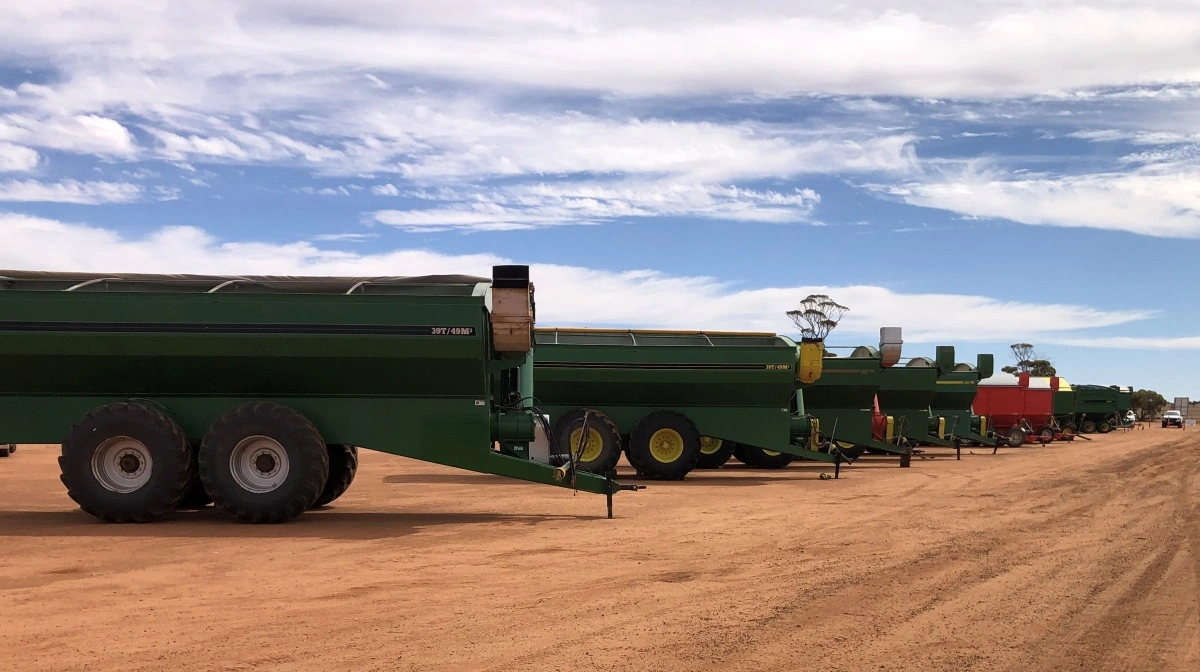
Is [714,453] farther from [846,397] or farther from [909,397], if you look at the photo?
[909,397]

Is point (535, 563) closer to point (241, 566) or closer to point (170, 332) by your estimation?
point (241, 566)

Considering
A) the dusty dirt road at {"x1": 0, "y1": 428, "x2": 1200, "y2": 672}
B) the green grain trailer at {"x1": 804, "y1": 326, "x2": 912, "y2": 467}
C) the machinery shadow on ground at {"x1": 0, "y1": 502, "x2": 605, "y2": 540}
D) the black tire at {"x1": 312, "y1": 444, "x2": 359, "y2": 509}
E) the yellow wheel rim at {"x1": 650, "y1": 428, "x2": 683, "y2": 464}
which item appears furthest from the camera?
the green grain trailer at {"x1": 804, "y1": 326, "x2": 912, "y2": 467}

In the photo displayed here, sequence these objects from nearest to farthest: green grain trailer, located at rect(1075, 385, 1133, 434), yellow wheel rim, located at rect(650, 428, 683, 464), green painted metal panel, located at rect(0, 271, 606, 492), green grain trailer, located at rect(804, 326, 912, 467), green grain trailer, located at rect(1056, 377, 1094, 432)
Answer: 1. green painted metal panel, located at rect(0, 271, 606, 492)
2. yellow wheel rim, located at rect(650, 428, 683, 464)
3. green grain trailer, located at rect(804, 326, 912, 467)
4. green grain trailer, located at rect(1056, 377, 1094, 432)
5. green grain trailer, located at rect(1075, 385, 1133, 434)

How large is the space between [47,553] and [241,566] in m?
2.35

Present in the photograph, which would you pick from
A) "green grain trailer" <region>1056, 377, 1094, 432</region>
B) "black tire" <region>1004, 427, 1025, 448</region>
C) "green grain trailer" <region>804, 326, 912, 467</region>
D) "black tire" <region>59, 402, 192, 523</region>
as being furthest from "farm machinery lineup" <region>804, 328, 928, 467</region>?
"green grain trailer" <region>1056, 377, 1094, 432</region>

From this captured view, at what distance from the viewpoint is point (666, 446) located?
2256 cm

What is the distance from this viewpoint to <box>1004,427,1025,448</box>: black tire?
45.8 m

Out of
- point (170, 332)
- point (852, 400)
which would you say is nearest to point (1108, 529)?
point (170, 332)

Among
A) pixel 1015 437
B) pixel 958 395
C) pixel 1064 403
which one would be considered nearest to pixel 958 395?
pixel 958 395

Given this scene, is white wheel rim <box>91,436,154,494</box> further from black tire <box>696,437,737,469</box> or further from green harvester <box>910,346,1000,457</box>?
green harvester <box>910,346,1000,457</box>

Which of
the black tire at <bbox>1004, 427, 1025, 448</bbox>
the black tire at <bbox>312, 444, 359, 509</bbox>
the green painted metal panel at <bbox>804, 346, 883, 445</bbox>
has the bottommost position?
the black tire at <bbox>1004, 427, 1025, 448</bbox>

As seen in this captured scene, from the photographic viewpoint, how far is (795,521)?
14.5 m

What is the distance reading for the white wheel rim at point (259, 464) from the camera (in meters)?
13.7

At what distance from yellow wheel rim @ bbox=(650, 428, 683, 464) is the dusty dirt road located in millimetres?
5375
